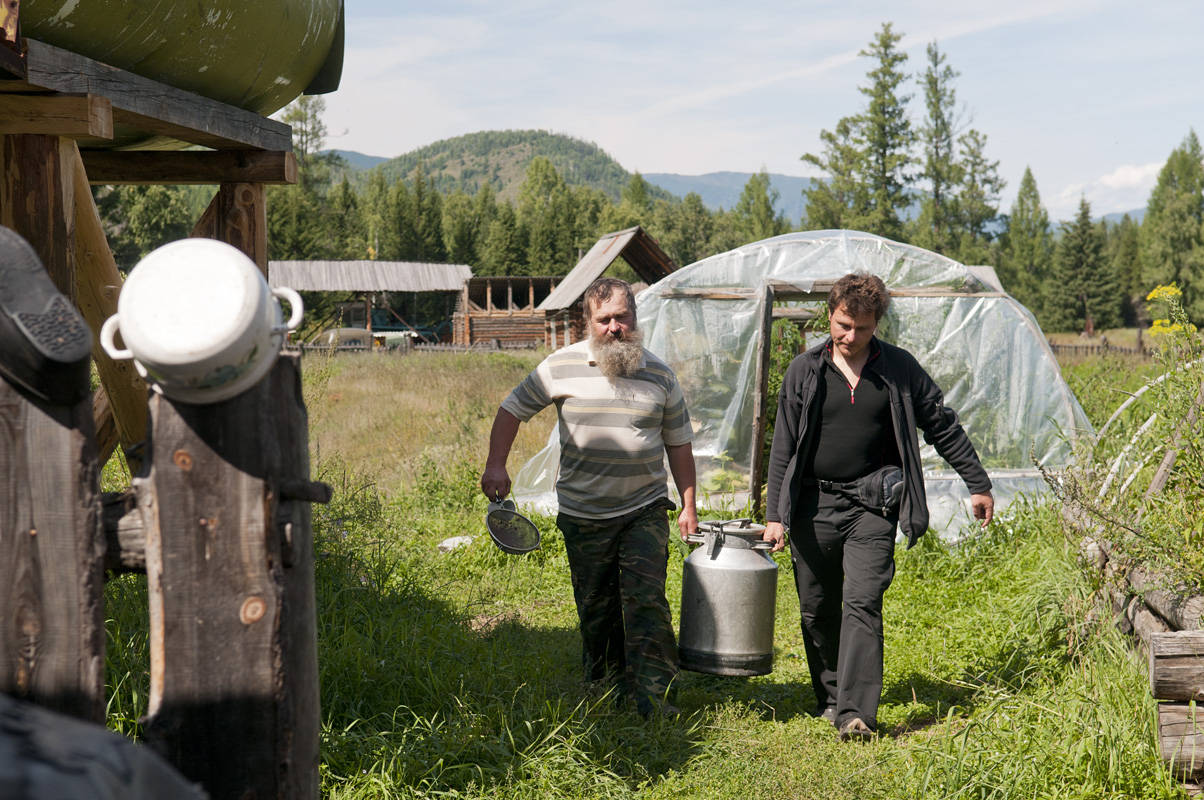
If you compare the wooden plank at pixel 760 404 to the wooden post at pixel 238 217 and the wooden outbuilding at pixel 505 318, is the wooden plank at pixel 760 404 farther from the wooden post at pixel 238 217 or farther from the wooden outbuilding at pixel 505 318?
the wooden outbuilding at pixel 505 318

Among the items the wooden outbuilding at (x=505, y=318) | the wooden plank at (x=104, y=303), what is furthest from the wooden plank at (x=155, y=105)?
→ the wooden outbuilding at (x=505, y=318)

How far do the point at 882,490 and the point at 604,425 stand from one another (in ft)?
4.24

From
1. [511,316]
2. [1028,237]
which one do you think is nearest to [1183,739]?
[511,316]

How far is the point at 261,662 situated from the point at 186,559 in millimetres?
217

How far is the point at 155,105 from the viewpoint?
3.54 meters

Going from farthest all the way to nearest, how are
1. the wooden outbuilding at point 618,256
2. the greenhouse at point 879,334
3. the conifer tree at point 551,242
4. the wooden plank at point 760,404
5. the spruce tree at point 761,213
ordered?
the spruce tree at point 761,213, the conifer tree at point 551,242, the wooden outbuilding at point 618,256, the greenhouse at point 879,334, the wooden plank at point 760,404

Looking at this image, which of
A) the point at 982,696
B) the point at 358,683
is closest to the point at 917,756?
the point at 982,696

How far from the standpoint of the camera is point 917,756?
399 cm

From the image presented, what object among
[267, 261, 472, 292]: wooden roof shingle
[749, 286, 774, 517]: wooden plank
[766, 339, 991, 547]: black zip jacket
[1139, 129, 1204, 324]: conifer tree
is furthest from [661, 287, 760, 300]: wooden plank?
[1139, 129, 1204, 324]: conifer tree

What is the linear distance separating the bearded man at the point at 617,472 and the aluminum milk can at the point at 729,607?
0.52 feet

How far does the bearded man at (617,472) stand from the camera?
4.48 m

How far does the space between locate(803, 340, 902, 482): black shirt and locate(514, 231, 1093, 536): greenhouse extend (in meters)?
4.16

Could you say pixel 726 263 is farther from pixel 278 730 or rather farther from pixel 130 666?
pixel 278 730

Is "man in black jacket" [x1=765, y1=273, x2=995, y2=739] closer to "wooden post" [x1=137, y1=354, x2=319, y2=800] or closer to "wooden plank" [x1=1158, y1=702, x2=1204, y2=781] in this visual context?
"wooden plank" [x1=1158, y1=702, x2=1204, y2=781]
